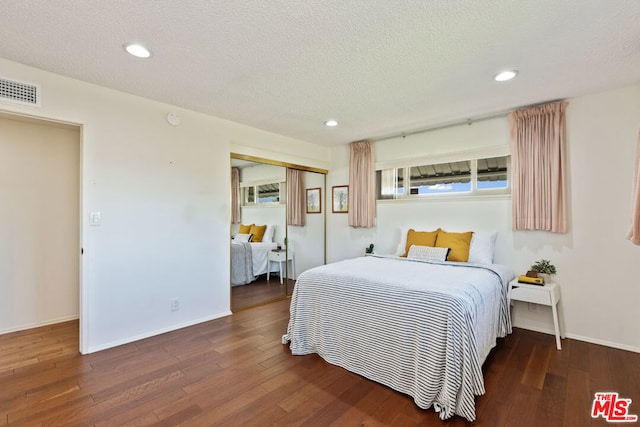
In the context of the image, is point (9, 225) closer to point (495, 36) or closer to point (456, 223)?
point (495, 36)

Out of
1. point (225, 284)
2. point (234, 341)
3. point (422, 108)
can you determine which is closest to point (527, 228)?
point (422, 108)

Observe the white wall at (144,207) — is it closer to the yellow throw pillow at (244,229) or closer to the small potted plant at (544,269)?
the yellow throw pillow at (244,229)

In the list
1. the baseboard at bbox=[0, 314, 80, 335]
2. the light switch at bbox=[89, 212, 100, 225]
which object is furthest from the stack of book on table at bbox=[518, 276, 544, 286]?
the baseboard at bbox=[0, 314, 80, 335]

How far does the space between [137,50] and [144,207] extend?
148 centimetres

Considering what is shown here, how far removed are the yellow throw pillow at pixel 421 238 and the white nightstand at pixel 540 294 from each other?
920mm

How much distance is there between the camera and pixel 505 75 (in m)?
2.44

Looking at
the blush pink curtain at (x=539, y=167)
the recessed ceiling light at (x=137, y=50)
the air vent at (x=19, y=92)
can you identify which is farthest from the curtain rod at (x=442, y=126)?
the air vent at (x=19, y=92)

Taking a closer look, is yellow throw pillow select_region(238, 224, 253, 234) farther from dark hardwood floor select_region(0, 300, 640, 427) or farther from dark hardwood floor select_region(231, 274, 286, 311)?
dark hardwood floor select_region(0, 300, 640, 427)

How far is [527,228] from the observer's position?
316 cm

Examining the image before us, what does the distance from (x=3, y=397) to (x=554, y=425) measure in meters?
3.43

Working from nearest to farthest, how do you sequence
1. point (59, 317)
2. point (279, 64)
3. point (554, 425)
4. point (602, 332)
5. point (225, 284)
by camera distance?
1. point (554, 425)
2. point (279, 64)
3. point (602, 332)
4. point (59, 317)
5. point (225, 284)

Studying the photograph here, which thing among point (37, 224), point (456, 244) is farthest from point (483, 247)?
point (37, 224)

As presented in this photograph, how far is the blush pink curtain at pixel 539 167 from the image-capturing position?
2979 mm

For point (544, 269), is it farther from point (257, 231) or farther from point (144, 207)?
point (144, 207)
